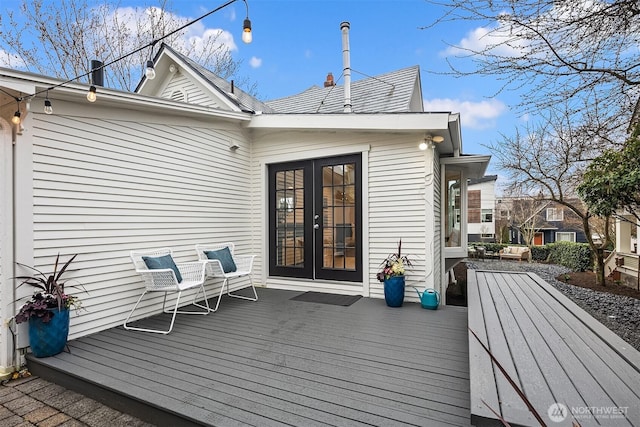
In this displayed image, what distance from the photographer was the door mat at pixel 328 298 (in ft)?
14.6

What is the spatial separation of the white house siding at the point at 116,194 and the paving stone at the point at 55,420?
1.16 metres

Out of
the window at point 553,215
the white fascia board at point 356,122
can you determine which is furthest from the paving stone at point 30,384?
the window at point 553,215

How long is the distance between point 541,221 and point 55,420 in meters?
24.3

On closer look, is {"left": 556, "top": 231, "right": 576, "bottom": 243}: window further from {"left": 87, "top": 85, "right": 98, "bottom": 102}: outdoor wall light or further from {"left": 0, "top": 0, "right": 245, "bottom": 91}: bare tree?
{"left": 87, "top": 85, "right": 98, "bottom": 102}: outdoor wall light

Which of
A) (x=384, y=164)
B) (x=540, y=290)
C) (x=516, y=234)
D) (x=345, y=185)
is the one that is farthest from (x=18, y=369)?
(x=516, y=234)

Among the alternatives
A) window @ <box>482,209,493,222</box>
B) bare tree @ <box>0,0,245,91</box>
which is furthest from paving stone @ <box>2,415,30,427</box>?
window @ <box>482,209,493,222</box>

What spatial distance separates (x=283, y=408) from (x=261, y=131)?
175 inches

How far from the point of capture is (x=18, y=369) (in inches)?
110

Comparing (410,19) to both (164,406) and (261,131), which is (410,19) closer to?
(261,131)

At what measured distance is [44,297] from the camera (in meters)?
2.82

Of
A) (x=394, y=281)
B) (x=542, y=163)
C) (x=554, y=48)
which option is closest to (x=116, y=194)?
(x=394, y=281)

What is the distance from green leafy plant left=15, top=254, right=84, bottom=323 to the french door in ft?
9.74

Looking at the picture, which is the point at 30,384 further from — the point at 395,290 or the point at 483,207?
the point at 483,207

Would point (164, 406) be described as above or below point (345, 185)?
below
